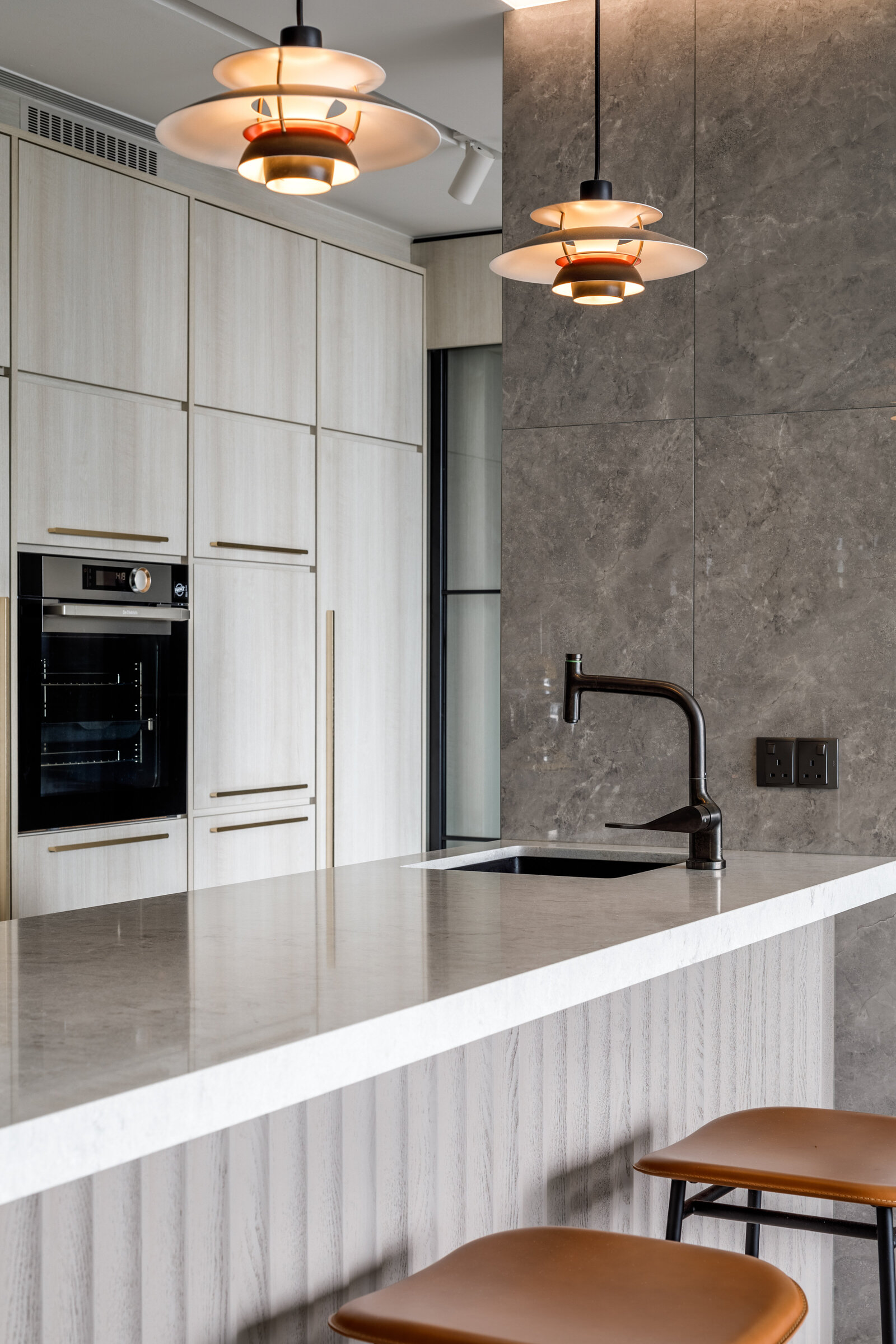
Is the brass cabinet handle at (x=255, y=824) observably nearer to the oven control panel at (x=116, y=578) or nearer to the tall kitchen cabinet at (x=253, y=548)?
the tall kitchen cabinet at (x=253, y=548)

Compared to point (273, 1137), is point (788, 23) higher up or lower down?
higher up

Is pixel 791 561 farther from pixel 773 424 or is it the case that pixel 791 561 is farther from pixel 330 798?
pixel 330 798

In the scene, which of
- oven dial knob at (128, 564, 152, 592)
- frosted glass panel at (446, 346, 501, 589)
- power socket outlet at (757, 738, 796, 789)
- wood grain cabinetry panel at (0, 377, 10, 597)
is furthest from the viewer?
frosted glass panel at (446, 346, 501, 589)

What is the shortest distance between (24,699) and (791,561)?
191 centimetres

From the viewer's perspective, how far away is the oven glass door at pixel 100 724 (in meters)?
3.67

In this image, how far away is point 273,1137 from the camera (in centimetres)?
155

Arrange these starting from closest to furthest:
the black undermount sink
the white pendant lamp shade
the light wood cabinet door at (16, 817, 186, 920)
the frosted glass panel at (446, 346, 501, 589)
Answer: the white pendant lamp shade, the black undermount sink, the light wood cabinet door at (16, 817, 186, 920), the frosted glass panel at (446, 346, 501, 589)

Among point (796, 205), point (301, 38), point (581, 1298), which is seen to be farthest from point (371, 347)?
point (581, 1298)

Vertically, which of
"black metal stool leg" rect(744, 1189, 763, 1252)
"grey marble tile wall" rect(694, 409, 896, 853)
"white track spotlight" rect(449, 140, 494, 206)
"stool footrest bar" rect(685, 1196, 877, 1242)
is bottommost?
"black metal stool leg" rect(744, 1189, 763, 1252)

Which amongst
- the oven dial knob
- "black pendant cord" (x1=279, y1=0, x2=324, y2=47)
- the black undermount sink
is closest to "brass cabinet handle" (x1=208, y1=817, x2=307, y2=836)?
the oven dial knob

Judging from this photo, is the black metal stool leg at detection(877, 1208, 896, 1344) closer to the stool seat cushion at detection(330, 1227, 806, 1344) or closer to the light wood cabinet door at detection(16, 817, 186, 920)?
the stool seat cushion at detection(330, 1227, 806, 1344)

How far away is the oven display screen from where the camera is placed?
3783 mm

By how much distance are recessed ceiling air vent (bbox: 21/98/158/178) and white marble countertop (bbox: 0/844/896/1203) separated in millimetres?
2631

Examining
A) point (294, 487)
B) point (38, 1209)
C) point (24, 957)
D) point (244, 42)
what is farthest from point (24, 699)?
point (38, 1209)
